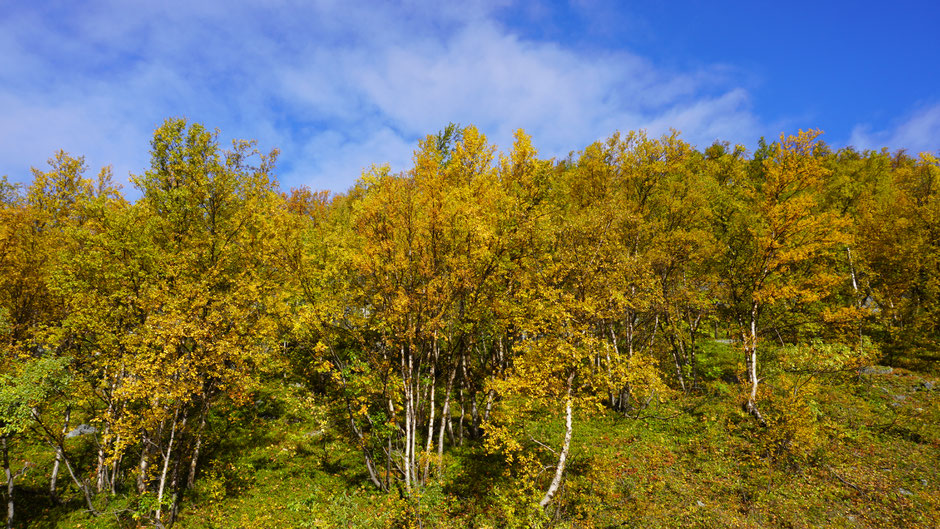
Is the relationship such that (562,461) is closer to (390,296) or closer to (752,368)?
(390,296)

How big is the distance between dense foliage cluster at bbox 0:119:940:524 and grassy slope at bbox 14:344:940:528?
3.09 feet

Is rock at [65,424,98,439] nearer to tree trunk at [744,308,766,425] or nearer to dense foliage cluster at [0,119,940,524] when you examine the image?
dense foliage cluster at [0,119,940,524]

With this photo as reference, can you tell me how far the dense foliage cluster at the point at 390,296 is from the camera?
14789 mm

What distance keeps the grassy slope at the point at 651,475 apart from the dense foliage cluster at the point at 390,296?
3.09ft

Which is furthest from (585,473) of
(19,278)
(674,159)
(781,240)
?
(19,278)

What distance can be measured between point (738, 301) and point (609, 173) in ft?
39.3

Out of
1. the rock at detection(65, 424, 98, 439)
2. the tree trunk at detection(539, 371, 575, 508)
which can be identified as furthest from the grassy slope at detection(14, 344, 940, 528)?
the rock at detection(65, 424, 98, 439)

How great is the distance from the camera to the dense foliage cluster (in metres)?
14.8

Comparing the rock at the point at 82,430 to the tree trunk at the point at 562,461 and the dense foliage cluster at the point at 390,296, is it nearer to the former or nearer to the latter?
the dense foliage cluster at the point at 390,296

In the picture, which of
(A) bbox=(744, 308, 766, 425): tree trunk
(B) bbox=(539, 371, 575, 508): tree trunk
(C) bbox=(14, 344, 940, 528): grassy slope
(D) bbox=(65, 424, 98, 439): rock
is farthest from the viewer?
(D) bbox=(65, 424, 98, 439): rock

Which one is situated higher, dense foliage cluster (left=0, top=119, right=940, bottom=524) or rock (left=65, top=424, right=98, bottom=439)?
dense foliage cluster (left=0, top=119, right=940, bottom=524)

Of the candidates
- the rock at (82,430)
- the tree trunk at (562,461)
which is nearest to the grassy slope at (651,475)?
the tree trunk at (562,461)

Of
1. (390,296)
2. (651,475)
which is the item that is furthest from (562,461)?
(390,296)

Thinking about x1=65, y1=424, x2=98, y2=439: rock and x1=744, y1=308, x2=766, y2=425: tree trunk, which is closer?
x1=744, y1=308, x2=766, y2=425: tree trunk
